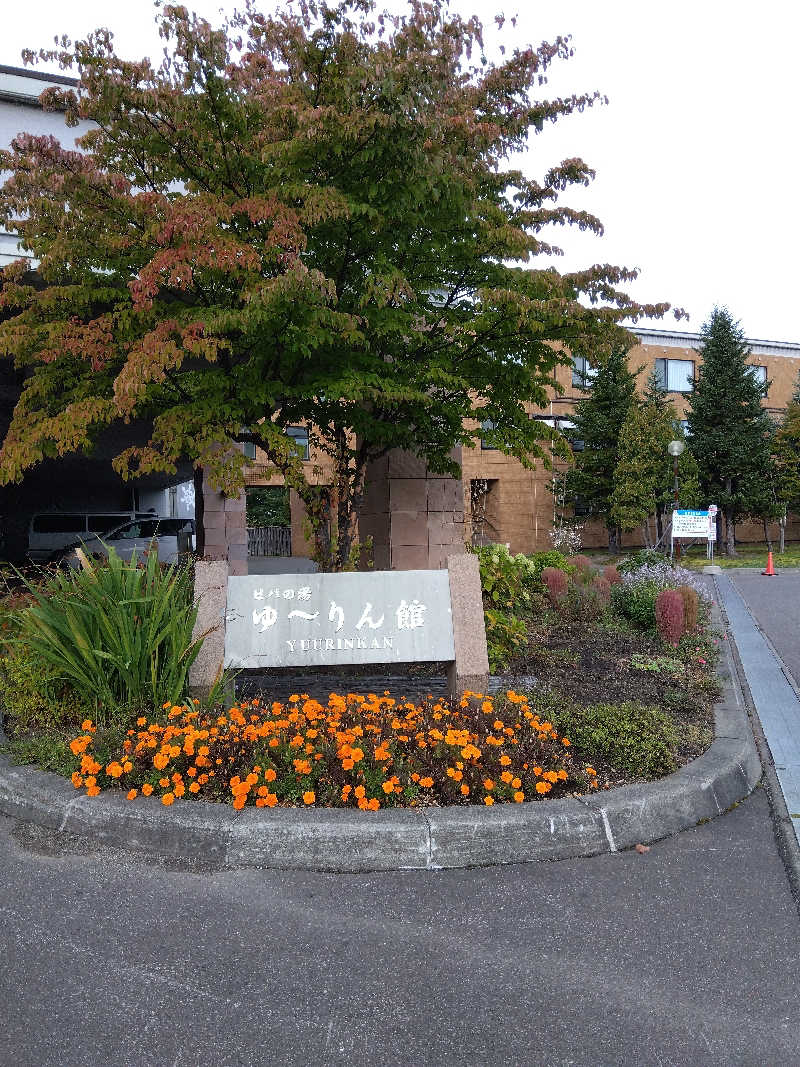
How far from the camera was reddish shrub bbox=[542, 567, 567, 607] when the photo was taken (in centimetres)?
887

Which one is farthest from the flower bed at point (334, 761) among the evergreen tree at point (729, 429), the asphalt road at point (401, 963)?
the evergreen tree at point (729, 429)

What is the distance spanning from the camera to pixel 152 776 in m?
3.54

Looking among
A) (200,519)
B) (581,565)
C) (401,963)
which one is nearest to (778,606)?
(581,565)

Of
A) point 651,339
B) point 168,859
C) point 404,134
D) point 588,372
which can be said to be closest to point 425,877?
point 168,859

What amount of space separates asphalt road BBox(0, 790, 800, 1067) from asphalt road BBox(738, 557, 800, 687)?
4.57 metres

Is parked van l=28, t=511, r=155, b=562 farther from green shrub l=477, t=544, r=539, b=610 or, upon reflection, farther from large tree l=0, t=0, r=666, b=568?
large tree l=0, t=0, r=666, b=568

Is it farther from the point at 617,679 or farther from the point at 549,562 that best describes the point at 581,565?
the point at 617,679

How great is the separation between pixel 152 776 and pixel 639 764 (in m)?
2.63

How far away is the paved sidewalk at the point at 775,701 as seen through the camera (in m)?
4.12

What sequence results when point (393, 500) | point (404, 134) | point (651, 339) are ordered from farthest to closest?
point (651, 339) → point (393, 500) → point (404, 134)

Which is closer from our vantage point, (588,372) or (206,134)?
(206,134)

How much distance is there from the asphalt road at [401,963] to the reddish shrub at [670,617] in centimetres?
403

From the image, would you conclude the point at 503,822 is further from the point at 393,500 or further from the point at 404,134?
the point at 393,500

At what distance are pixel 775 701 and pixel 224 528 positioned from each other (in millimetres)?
8442
